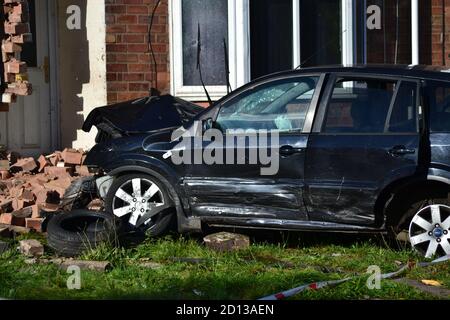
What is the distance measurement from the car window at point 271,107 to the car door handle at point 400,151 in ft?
3.10

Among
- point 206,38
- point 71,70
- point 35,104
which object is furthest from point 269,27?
point 35,104

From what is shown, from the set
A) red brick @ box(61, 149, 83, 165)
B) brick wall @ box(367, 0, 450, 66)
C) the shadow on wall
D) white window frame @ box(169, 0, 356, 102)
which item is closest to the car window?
red brick @ box(61, 149, 83, 165)

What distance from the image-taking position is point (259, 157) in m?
8.83

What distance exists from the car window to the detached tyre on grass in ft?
4.59

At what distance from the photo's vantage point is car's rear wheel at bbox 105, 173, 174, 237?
30.1ft

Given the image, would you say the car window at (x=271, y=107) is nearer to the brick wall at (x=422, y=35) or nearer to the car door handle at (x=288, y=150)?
the car door handle at (x=288, y=150)

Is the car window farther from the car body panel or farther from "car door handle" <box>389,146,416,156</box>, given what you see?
"car door handle" <box>389,146,416,156</box>

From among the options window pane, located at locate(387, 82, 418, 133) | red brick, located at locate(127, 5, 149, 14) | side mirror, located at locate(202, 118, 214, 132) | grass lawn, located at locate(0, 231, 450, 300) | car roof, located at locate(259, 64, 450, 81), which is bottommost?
grass lawn, located at locate(0, 231, 450, 300)

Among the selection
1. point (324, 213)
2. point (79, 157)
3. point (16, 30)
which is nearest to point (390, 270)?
point (324, 213)

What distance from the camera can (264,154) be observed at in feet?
29.0

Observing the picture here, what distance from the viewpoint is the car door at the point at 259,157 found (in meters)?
8.75

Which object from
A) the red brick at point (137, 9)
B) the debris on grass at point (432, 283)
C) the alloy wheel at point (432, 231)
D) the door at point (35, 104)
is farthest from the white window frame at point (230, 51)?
the debris on grass at point (432, 283)

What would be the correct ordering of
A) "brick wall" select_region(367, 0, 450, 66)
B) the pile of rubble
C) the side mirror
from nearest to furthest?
the side mirror < the pile of rubble < "brick wall" select_region(367, 0, 450, 66)
